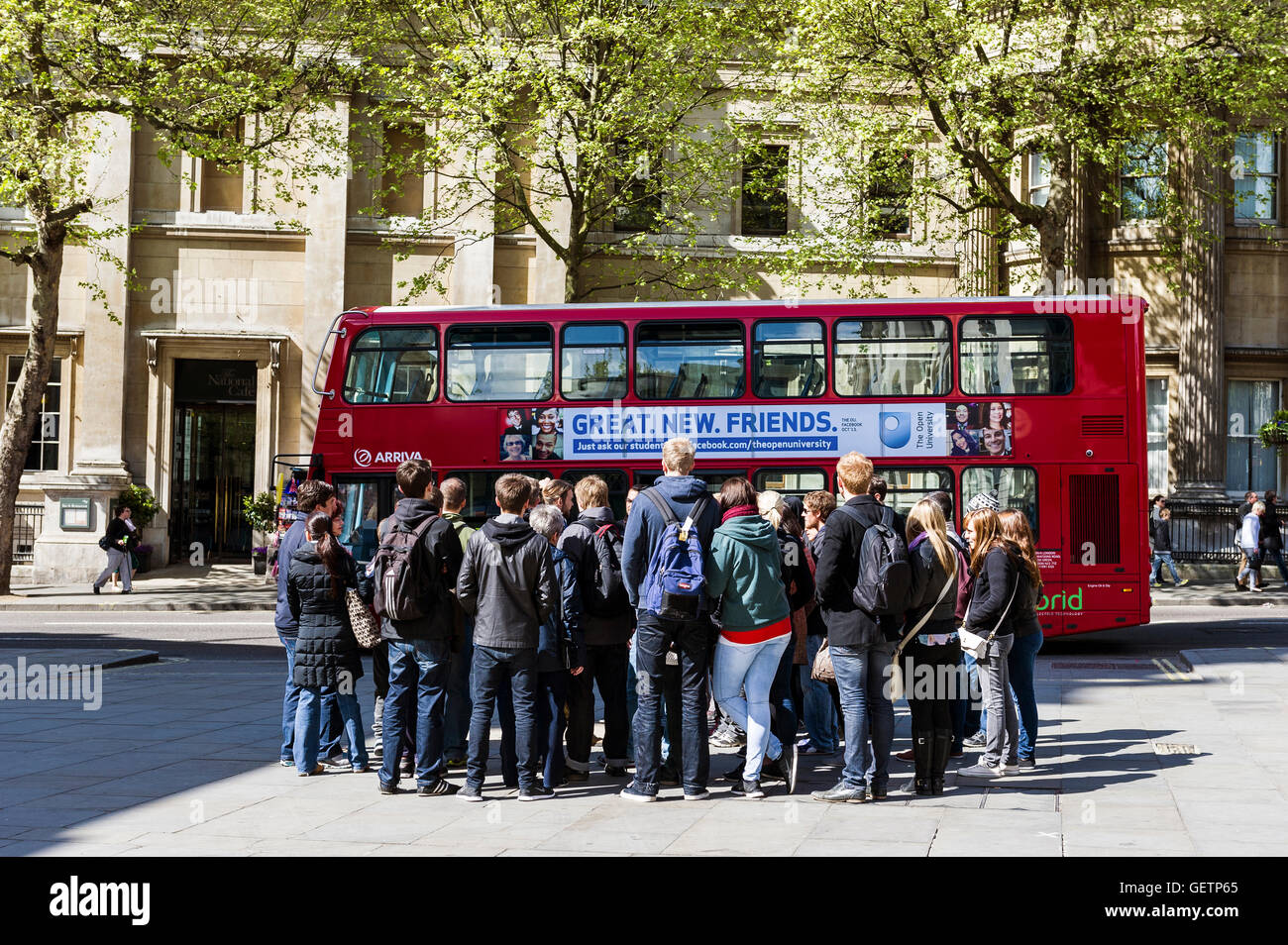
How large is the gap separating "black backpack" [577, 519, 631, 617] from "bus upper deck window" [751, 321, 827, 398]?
25.6ft

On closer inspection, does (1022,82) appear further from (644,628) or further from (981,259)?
(644,628)

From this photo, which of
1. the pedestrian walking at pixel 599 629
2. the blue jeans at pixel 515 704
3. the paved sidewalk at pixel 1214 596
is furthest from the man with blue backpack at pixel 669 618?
the paved sidewalk at pixel 1214 596

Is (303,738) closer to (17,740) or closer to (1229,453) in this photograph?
(17,740)

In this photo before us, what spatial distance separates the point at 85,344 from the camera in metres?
26.8

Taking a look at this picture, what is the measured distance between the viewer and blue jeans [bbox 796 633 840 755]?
9508 mm

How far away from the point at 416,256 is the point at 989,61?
1207 centimetres

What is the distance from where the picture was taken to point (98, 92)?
2227cm

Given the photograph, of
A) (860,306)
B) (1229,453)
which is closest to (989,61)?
(860,306)

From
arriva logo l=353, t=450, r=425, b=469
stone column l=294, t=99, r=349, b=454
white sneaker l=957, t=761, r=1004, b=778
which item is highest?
stone column l=294, t=99, r=349, b=454

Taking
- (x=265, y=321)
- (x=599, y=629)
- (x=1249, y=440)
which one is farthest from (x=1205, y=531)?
(x=599, y=629)

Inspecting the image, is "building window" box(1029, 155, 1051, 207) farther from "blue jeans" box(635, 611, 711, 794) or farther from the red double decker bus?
"blue jeans" box(635, 611, 711, 794)

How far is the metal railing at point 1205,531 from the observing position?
26.0 m

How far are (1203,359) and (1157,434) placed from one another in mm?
1666

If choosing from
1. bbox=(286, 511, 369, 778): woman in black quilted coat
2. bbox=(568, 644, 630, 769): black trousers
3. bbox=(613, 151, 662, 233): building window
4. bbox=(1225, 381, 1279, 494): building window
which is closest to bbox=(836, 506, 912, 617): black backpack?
bbox=(568, 644, 630, 769): black trousers
